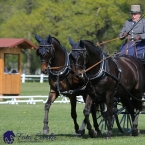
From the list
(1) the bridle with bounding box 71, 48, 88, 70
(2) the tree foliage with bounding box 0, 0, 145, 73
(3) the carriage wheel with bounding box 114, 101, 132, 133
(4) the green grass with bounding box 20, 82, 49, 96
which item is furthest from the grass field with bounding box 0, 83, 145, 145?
(2) the tree foliage with bounding box 0, 0, 145, 73

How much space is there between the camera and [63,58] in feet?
43.5

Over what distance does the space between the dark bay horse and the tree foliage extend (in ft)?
92.6

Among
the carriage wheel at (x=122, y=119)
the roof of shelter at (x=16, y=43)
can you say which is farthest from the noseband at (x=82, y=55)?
the roof of shelter at (x=16, y=43)

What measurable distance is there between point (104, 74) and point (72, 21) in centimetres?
3431

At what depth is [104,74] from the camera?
12.6m

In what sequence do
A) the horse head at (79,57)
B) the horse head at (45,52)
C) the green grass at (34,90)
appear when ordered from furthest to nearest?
1. the green grass at (34,90)
2. the horse head at (45,52)
3. the horse head at (79,57)

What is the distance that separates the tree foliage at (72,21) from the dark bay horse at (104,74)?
28.2 m

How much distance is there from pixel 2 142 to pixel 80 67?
2.16 m

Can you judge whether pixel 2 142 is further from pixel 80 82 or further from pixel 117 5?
pixel 117 5

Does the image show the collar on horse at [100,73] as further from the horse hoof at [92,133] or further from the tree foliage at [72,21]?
the tree foliage at [72,21]

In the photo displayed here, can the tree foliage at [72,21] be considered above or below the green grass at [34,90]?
above

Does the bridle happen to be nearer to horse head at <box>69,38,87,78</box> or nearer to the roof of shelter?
horse head at <box>69,38,87,78</box>

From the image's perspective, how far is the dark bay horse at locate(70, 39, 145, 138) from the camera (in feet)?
40.5

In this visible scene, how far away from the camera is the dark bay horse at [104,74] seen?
40.5 feet
